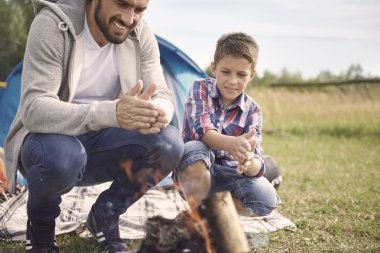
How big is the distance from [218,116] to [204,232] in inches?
43.2

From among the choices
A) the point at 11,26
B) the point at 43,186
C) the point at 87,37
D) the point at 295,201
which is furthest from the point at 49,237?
the point at 11,26

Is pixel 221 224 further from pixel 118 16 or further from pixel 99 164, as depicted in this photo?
pixel 118 16

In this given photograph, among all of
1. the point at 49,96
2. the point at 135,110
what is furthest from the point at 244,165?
the point at 49,96

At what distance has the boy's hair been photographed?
10.5 feet

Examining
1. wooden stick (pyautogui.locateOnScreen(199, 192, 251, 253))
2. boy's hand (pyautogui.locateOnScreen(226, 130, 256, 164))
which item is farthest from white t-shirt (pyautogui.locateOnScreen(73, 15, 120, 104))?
wooden stick (pyautogui.locateOnScreen(199, 192, 251, 253))

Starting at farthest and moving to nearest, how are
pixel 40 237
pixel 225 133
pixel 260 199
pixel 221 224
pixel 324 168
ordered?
pixel 324 168 < pixel 225 133 < pixel 260 199 < pixel 40 237 < pixel 221 224

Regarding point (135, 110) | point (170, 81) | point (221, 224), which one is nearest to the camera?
point (221, 224)

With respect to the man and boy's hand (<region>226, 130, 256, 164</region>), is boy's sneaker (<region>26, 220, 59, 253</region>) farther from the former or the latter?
boy's hand (<region>226, 130, 256, 164</region>)

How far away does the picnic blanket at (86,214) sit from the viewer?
346cm

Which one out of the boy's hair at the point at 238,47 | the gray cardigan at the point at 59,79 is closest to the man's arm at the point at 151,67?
the gray cardigan at the point at 59,79

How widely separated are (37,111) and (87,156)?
1.62 ft

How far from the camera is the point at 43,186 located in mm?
2627

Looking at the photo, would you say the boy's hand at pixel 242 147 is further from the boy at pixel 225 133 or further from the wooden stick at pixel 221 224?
the wooden stick at pixel 221 224

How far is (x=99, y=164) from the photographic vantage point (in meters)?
2.98
